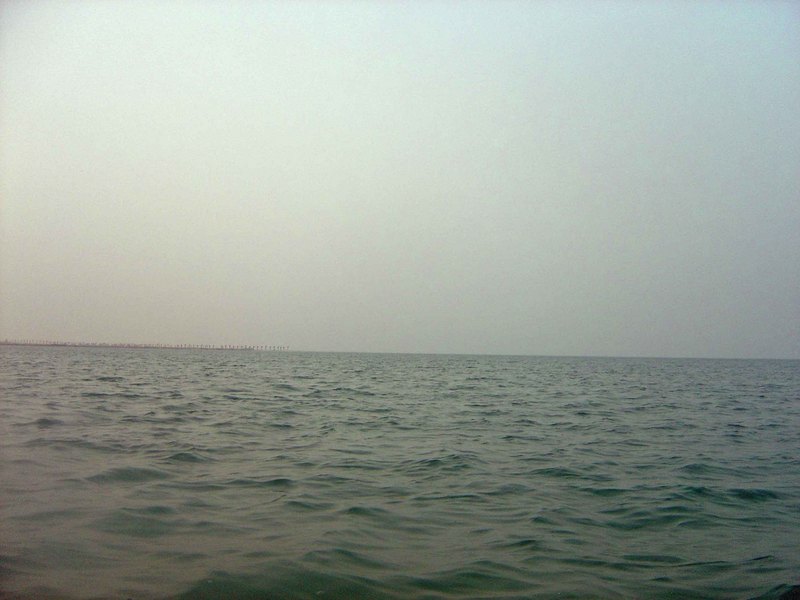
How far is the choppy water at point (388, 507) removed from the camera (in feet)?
19.0

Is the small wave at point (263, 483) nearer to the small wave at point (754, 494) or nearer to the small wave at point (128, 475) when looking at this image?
the small wave at point (128, 475)

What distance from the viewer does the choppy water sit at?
5777mm

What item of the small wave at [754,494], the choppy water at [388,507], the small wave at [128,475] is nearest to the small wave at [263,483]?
the choppy water at [388,507]

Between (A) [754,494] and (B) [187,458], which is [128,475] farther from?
(A) [754,494]

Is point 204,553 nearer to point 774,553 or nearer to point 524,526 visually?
point 524,526

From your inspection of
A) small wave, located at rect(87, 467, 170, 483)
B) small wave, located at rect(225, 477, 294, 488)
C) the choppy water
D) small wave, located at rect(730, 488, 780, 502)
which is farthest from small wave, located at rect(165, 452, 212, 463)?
small wave, located at rect(730, 488, 780, 502)

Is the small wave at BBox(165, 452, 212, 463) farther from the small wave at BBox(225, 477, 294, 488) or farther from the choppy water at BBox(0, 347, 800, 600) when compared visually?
the small wave at BBox(225, 477, 294, 488)

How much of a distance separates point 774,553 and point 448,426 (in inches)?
388

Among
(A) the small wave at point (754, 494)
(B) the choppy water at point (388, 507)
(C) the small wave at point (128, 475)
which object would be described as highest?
(C) the small wave at point (128, 475)

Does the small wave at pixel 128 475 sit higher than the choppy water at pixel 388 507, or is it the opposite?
the small wave at pixel 128 475

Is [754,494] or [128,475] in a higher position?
[128,475]

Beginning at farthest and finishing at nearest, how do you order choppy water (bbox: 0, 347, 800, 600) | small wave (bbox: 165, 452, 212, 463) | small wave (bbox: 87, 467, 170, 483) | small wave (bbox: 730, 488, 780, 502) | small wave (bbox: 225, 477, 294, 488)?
small wave (bbox: 165, 452, 212, 463) < small wave (bbox: 730, 488, 780, 502) < small wave (bbox: 225, 477, 294, 488) < small wave (bbox: 87, 467, 170, 483) < choppy water (bbox: 0, 347, 800, 600)

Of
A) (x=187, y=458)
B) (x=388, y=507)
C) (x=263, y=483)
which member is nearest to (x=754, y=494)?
(x=388, y=507)

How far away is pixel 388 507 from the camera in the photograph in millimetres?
8312
